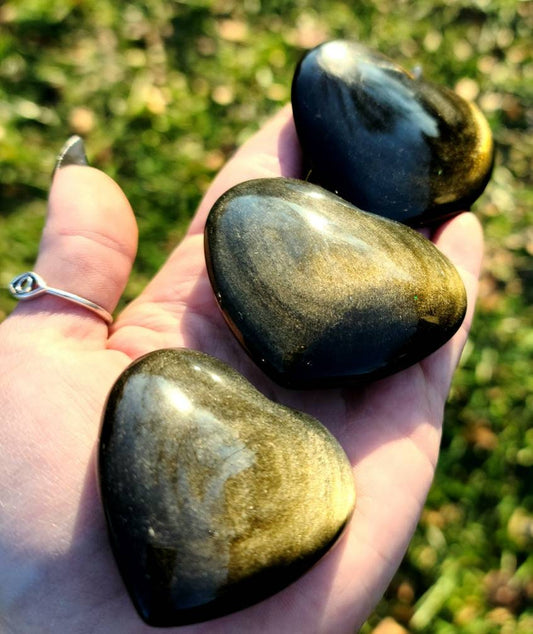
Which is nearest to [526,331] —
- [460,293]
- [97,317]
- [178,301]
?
[460,293]

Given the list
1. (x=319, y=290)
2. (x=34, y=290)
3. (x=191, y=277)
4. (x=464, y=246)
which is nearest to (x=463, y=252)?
(x=464, y=246)

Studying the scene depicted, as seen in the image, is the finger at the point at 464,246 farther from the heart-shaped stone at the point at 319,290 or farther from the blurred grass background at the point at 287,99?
the blurred grass background at the point at 287,99

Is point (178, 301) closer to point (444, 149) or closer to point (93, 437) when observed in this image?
point (93, 437)

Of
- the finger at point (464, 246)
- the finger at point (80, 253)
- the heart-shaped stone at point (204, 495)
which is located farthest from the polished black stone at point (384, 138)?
the heart-shaped stone at point (204, 495)

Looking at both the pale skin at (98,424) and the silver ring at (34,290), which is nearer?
the pale skin at (98,424)

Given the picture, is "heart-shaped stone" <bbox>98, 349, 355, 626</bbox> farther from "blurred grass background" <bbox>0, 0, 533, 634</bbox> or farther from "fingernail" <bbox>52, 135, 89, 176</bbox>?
"blurred grass background" <bbox>0, 0, 533, 634</bbox>
